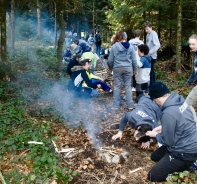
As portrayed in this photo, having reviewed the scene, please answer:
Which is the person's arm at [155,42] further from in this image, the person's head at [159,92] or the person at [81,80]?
the person's head at [159,92]

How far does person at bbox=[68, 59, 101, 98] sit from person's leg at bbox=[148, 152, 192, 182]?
3.71m

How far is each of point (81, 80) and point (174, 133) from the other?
3.99 metres

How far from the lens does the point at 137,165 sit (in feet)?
14.6

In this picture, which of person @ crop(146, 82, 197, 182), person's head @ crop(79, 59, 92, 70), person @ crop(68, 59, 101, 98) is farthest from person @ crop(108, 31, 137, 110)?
person @ crop(146, 82, 197, 182)

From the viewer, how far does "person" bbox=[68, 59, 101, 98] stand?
6.82m

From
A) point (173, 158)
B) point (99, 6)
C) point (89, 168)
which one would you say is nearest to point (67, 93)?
point (89, 168)

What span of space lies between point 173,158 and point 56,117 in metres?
3.26

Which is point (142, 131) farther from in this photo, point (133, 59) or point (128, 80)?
point (133, 59)

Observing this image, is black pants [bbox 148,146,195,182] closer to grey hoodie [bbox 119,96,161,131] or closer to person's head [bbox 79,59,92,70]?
grey hoodie [bbox 119,96,161,131]

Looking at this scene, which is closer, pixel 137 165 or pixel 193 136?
pixel 193 136

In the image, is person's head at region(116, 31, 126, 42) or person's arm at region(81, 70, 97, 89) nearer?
person's head at region(116, 31, 126, 42)

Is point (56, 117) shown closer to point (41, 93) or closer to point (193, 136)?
point (41, 93)

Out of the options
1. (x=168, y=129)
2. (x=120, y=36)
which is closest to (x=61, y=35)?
(x=120, y=36)

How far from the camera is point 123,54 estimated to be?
6.40 meters
